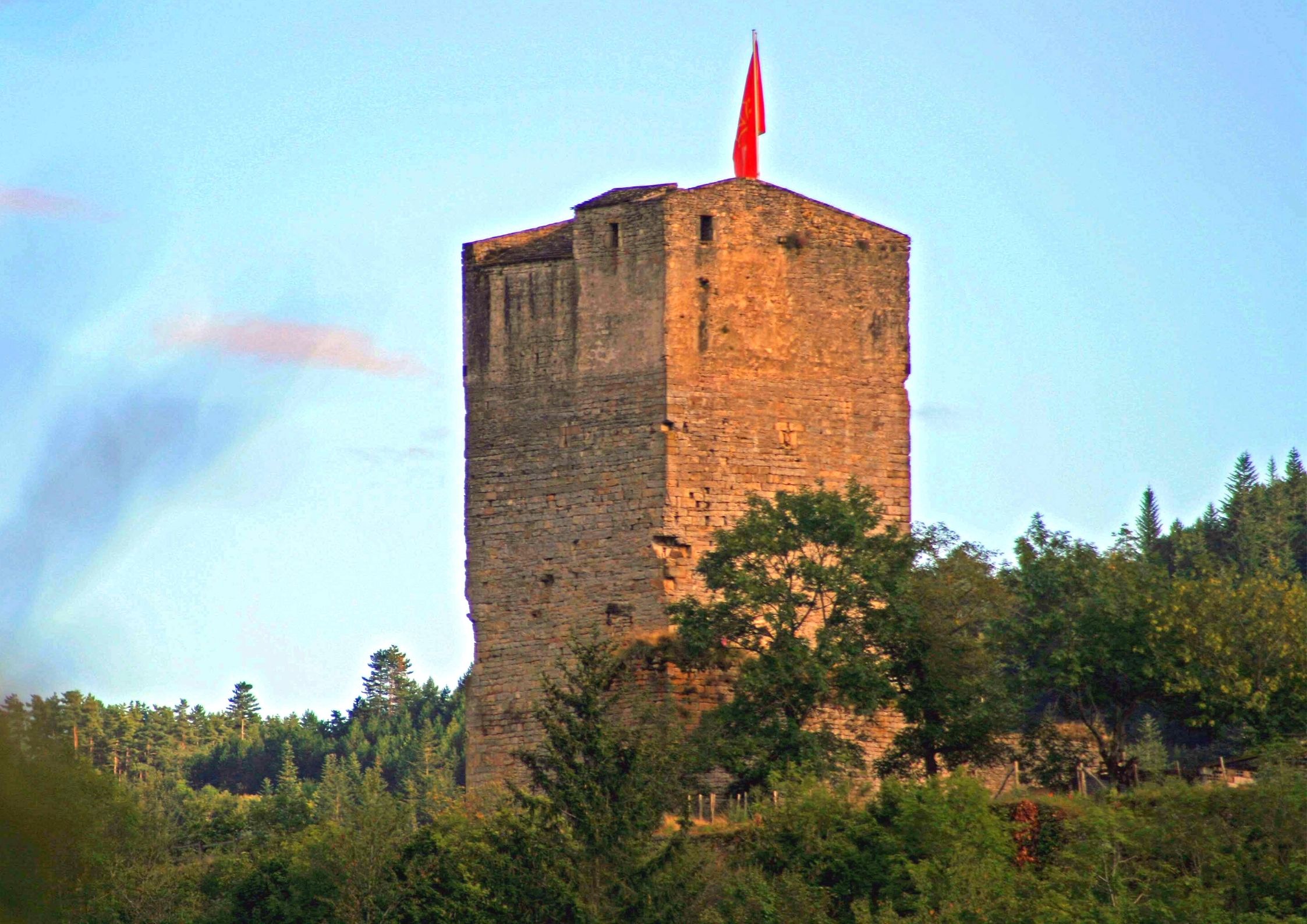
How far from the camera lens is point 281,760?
73.1 m

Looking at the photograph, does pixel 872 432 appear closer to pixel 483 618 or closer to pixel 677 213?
pixel 677 213

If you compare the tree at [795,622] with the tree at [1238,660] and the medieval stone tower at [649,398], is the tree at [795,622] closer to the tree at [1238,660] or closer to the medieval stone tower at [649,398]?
the medieval stone tower at [649,398]

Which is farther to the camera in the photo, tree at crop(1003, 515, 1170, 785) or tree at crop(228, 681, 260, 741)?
tree at crop(228, 681, 260, 741)

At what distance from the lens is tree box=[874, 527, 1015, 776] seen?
2530cm

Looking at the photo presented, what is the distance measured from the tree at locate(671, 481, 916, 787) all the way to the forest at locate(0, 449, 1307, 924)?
4 cm


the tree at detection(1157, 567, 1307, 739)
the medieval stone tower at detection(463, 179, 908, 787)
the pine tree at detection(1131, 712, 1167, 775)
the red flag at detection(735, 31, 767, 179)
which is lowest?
the pine tree at detection(1131, 712, 1167, 775)

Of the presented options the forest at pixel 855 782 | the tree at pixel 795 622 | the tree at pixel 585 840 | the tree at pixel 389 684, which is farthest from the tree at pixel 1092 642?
the tree at pixel 389 684

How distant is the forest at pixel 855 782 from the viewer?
21.0m

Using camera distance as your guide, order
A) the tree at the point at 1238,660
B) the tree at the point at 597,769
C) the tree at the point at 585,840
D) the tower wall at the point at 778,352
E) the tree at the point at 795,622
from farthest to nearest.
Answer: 1. the tower wall at the point at 778,352
2. the tree at the point at 1238,660
3. the tree at the point at 795,622
4. the tree at the point at 597,769
5. the tree at the point at 585,840

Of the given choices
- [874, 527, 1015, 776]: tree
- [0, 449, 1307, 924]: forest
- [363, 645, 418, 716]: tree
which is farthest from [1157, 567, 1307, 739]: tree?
[363, 645, 418, 716]: tree

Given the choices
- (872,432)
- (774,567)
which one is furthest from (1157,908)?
(872,432)

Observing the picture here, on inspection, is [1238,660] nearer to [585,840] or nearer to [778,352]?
[778,352]

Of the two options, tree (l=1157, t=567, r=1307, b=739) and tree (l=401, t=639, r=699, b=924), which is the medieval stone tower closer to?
tree (l=1157, t=567, r=1307, b=739)

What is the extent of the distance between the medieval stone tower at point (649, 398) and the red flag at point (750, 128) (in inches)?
114
